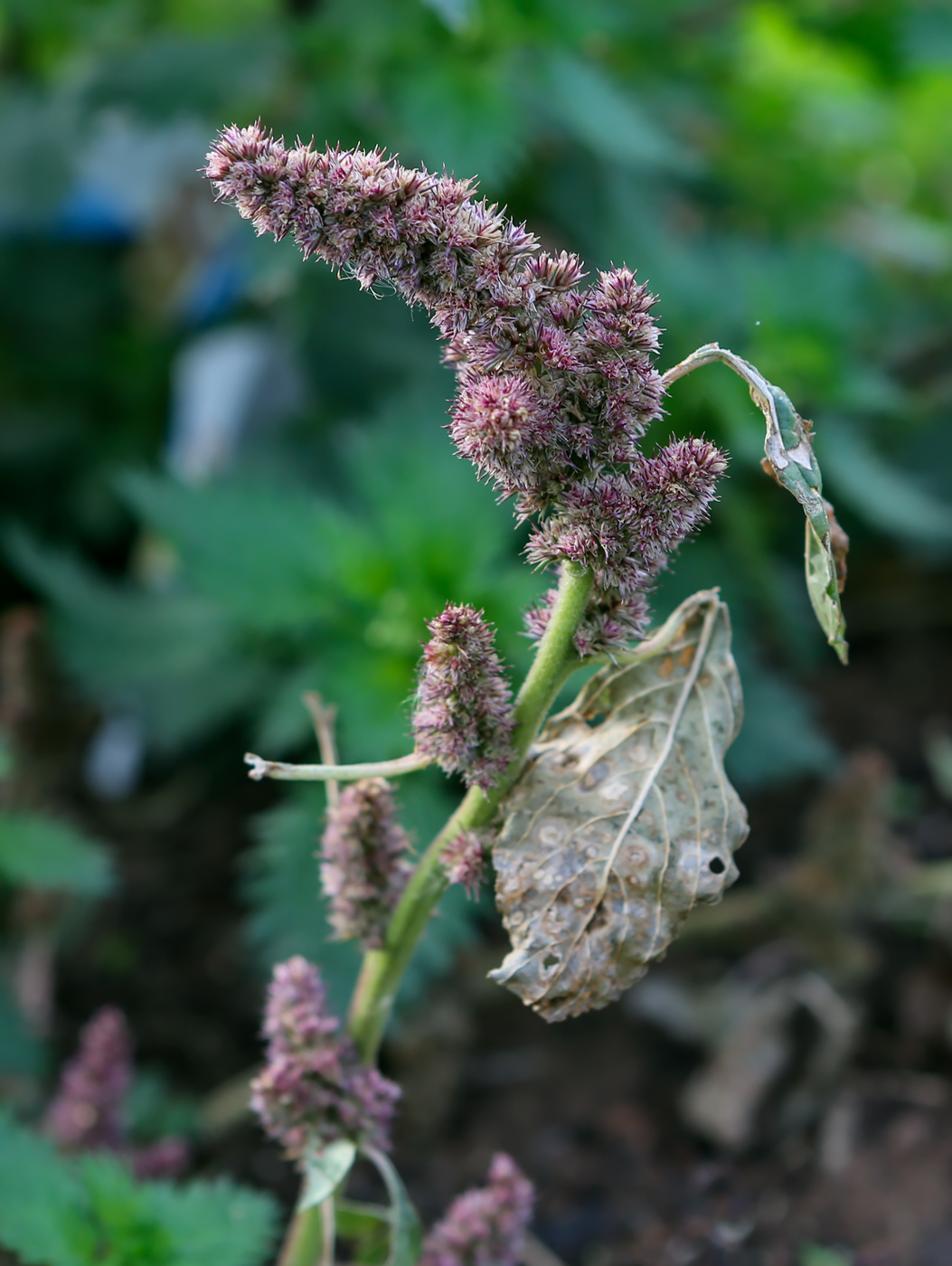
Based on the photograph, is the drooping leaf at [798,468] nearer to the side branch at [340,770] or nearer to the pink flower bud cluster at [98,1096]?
the side branch at [340,770]

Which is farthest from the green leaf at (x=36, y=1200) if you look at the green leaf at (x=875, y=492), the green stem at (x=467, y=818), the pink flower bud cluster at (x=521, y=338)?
the green leaf at (x=875, y=492)

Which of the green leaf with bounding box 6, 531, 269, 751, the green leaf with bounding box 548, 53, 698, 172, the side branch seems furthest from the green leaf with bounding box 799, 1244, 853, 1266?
the green leaf with bounding box 548, 53, 698, 172

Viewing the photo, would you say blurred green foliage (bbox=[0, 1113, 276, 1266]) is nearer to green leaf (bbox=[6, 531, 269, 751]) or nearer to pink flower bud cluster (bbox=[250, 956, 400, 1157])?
pink flower bud cluster (bbox=[250, 956, 400, 1157])

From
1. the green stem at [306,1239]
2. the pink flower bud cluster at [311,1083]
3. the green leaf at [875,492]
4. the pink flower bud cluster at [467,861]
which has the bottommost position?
the green stem at [306,1239]

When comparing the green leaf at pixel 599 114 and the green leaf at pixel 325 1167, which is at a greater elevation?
the green leaf at pixel 599 114

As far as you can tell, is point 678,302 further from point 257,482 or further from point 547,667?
point 547,667

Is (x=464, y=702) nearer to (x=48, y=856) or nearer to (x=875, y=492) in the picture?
(x=48, y=856)

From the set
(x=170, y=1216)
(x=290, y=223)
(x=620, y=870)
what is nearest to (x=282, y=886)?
(x=170, y=1216)

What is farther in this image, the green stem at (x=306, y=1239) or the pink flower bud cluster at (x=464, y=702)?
the green stem at (x=306, y=1239)
